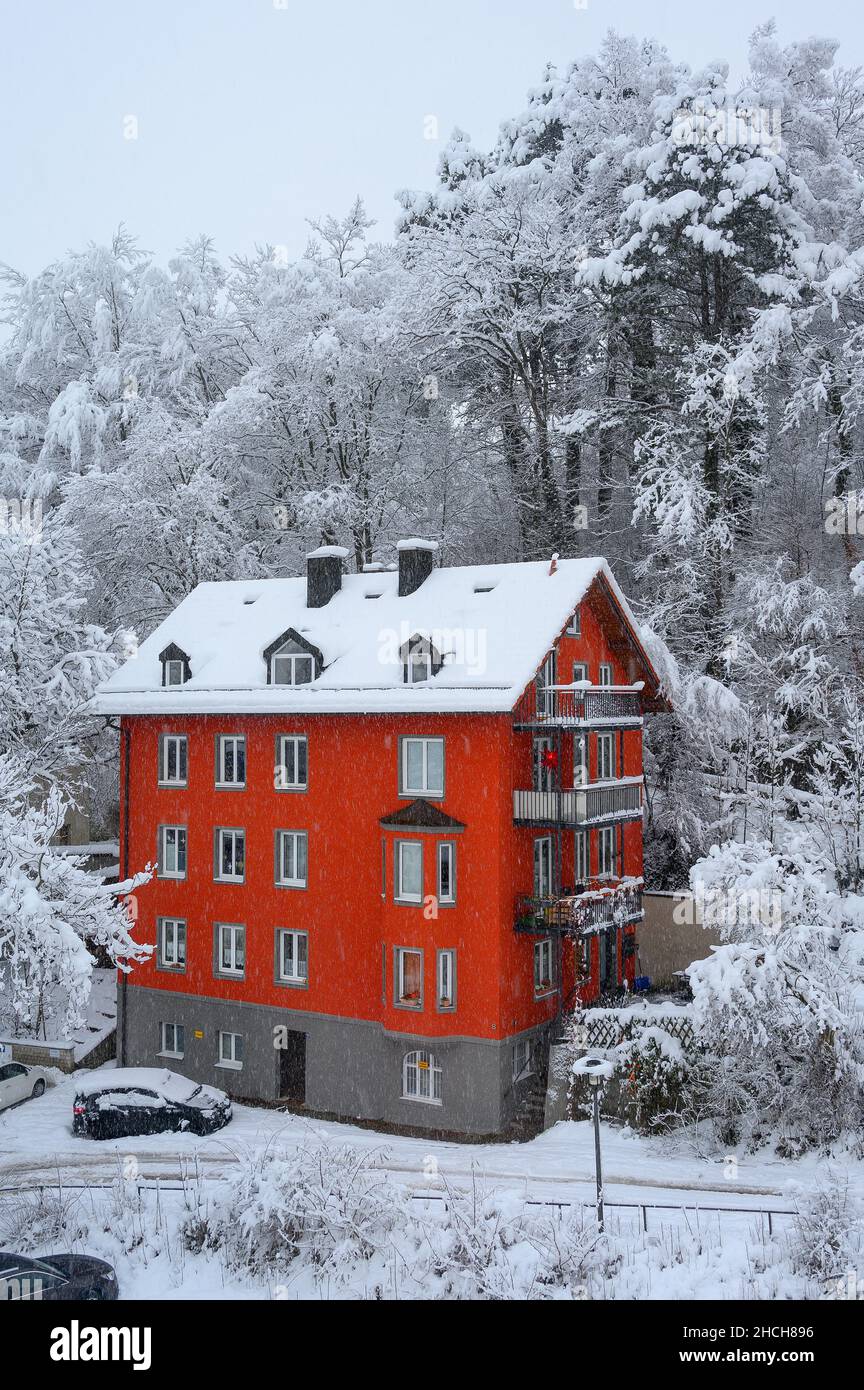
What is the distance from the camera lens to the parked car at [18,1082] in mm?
27844

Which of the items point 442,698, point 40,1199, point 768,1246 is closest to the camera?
point 768,1246

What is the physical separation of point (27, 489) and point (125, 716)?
1360cm

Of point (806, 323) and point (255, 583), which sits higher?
point (806, 323)

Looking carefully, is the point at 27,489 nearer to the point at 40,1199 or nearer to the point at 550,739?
the point at 550,739

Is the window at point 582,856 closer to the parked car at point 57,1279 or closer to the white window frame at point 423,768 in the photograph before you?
the white window frame at point 423,768

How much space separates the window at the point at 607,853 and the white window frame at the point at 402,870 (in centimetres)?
516

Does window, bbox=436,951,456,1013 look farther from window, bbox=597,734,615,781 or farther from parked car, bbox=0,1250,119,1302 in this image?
parked car, bbox=0,1250,119,1302

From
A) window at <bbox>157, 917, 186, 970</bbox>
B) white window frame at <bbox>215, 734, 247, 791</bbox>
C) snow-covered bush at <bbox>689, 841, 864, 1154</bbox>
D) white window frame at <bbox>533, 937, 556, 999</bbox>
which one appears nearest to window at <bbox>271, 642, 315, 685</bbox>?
white window frame at <bbox>215, 734, 247, 791</bbox>

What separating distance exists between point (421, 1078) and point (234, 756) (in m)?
9.06

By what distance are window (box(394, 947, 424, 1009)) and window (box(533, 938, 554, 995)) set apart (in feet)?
9.20

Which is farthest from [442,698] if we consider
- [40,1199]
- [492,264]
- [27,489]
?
[27,489]

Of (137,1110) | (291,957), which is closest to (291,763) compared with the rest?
(291,957)

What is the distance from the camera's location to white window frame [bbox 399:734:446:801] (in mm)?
26906

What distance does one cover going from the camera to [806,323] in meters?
33.8
